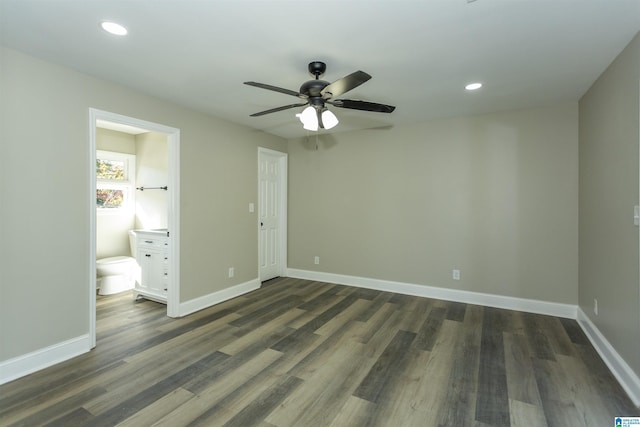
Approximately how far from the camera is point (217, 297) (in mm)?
3920

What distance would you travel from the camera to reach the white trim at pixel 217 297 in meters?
3.54

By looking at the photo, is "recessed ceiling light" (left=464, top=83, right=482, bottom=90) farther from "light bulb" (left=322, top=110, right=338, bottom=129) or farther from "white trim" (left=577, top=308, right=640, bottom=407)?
"white trim" (left=577, top=308, right=640, bottom=407)

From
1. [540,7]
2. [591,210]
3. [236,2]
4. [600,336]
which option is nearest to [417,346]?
[600,336]

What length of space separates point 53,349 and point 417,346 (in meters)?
3.15

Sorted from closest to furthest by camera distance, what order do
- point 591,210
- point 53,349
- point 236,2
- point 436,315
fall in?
point 236,2, point 53,349, point 591,210, point 436,315

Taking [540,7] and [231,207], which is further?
[231,207]

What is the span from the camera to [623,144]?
221cm

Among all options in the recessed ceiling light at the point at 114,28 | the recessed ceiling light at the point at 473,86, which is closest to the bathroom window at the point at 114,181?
the recessed ceiling light at the point at 114,28

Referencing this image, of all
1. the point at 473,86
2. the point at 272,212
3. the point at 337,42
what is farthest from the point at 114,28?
the point at 272,212

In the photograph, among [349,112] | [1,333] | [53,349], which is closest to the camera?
[1,333]

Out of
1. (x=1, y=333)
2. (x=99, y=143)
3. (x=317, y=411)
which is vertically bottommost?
(x=317, y=411)

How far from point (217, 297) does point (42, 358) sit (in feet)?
5.84

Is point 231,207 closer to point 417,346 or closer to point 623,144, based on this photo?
point 417,346

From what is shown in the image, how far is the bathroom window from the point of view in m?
4.51
